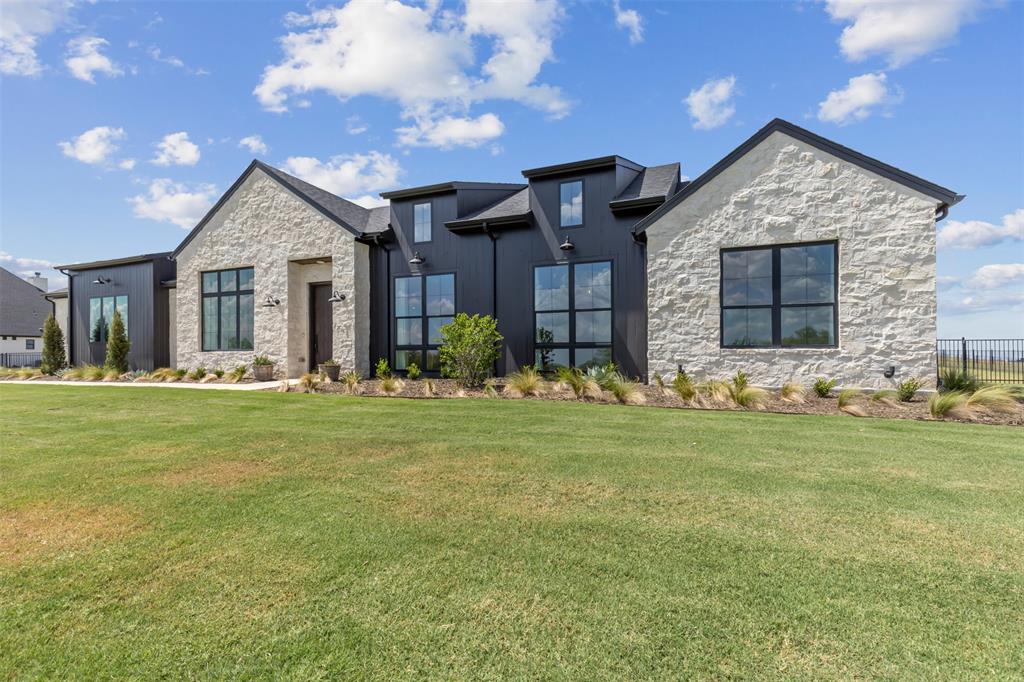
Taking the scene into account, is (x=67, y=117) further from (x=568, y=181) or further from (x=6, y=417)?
(x=568, y=181)

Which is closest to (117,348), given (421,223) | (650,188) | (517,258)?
(421,223)

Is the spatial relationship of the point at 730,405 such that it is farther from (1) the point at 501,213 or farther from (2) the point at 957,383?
(1) the point at 501,213

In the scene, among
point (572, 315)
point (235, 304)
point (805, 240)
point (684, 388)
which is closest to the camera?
point (684, 388)

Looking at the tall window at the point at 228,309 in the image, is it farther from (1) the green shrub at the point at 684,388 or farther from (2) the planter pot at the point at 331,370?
(1) the green shrub at the point at 684,388

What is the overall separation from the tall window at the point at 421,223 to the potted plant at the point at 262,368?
21.0 ft

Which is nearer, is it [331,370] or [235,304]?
[331,370]

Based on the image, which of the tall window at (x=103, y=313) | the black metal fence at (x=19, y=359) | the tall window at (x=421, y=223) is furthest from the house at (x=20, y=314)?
the tall window at (x=421, y=223)

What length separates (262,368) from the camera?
51.5 ft

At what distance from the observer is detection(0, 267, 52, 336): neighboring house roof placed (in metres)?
34.2

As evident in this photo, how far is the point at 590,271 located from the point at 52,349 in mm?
22560

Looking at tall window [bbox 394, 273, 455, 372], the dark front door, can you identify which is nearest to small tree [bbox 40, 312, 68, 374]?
the dark front door

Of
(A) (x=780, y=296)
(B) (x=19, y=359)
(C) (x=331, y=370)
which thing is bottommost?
(B) (x=19, y=359)

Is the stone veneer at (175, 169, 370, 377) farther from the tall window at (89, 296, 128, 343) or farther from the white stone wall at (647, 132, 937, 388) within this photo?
the white stone wall at (647, 132, 937, 388)

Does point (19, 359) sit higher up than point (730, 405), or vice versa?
point (19, 359)
